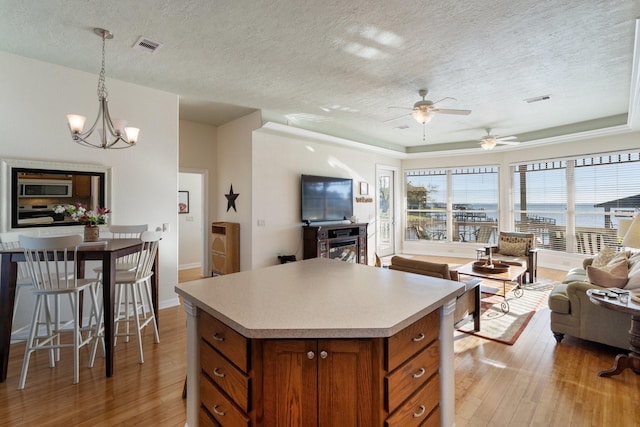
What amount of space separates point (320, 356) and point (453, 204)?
7.69 metres

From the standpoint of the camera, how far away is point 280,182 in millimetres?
5445

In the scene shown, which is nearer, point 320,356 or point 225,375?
point 320,356

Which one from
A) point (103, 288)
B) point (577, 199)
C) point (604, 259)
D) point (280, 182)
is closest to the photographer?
point (103, 288)

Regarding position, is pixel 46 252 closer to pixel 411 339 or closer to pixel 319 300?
pixel 319 300

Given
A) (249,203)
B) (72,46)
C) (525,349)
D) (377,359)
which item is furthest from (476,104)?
(72,46)

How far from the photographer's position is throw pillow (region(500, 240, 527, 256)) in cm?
538

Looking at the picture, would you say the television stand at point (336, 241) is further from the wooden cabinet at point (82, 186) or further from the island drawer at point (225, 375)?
the island drawer at point (225, 375)

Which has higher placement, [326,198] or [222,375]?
[326,198]

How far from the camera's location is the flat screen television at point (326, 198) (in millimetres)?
5746

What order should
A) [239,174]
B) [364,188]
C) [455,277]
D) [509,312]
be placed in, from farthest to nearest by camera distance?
1. [364,188]
2. [239,174]
3. [509,312]
4. [455,277]

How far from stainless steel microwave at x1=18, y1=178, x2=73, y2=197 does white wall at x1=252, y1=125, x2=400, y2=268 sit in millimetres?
2439

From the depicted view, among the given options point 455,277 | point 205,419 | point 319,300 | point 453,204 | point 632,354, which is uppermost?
point 453,204

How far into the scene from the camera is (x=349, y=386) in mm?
1160

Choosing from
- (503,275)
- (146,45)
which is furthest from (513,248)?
(146,45)
